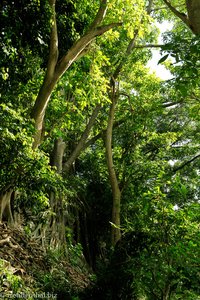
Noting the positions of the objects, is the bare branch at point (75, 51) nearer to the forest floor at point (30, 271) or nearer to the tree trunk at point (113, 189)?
the forest floor at point (30, 271)

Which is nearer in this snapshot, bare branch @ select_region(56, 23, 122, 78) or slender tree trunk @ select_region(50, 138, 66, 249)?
bare branch @ select_region(56, 23, 122, 78)

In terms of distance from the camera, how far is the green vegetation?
419 centimetres

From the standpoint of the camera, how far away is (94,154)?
1202cm

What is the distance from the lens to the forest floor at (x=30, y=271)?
4504 millimetres

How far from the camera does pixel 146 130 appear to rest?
10266mm

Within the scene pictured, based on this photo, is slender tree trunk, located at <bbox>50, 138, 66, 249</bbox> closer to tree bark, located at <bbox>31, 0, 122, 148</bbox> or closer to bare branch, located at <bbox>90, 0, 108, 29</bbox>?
tree bark, located at <bbox>31, 0, 122, 148</bbox>

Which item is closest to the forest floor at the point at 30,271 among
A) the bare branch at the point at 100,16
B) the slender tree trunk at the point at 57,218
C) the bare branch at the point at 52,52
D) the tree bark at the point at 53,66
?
the slender tree trunk at the point at 57,218

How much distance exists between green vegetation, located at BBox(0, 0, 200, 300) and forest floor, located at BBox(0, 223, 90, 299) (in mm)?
31

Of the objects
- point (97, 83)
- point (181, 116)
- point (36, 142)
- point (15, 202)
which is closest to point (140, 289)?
point (36, 142)

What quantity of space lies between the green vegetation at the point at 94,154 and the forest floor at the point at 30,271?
0.03 metres

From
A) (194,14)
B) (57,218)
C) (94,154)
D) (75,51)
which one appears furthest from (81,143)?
(194,14)

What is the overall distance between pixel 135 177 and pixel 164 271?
218 inches

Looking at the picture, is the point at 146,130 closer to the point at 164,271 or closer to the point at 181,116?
the point at 181,116

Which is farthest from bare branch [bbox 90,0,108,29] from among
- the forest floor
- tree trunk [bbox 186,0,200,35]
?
the forest floor
